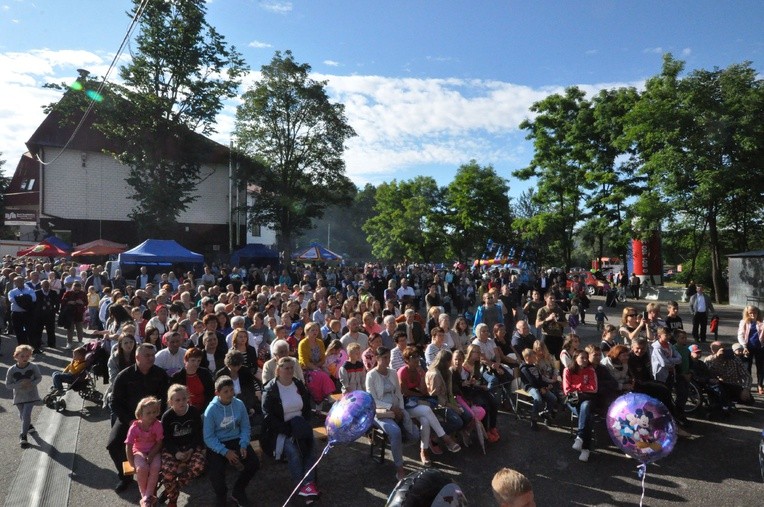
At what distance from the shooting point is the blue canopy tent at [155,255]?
65.9 feet

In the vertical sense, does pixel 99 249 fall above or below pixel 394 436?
above

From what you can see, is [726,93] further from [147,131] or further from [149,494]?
[147,131]

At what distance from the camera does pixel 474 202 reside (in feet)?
118

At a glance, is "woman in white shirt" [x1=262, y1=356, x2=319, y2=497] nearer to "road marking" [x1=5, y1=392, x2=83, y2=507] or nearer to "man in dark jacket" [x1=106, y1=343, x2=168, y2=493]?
"man in dark jacket" [x1=106, y1=343, x2=168, y2=493]

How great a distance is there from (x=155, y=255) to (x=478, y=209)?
22.6 meters

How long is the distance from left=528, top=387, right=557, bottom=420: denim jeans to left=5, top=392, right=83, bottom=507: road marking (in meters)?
6.03

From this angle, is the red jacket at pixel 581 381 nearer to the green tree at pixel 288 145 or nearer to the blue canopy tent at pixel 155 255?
the blue canopy tent at pixel 155 255

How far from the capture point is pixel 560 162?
3191cm

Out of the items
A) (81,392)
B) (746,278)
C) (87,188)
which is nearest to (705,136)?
(746,278)

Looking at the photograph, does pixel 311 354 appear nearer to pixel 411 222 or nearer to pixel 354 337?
pixel 354 337

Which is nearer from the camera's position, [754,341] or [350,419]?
[350,419]

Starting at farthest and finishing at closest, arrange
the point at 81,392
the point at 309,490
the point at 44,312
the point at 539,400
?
the point at 44,312
the point at 81,392
the point at 539,400
the point at 309,490

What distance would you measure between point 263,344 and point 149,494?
4.49m

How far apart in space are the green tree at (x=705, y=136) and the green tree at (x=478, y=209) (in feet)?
42.9
